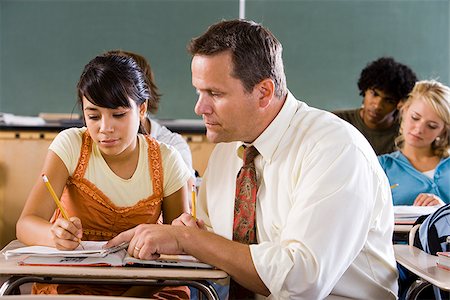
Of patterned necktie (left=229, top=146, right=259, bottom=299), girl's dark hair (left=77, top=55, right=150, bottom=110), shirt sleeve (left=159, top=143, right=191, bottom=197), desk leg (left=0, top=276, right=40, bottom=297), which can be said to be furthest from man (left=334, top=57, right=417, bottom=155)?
desk leg (left=0, top=276, right=40, bottom=297)

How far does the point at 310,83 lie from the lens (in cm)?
533

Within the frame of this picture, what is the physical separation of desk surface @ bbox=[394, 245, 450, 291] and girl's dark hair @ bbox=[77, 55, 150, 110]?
943 mm

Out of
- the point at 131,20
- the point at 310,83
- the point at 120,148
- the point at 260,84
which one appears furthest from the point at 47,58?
the point at 260,84

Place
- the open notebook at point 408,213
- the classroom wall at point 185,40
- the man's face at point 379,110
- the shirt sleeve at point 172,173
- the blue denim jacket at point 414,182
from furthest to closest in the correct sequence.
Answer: the classroom wall at point 185,40 < the man's face at point 379,110 < the blue denim jacket at point 414,182 < the open notebook at point 408,213 < the shirt sleeve at point 172,173

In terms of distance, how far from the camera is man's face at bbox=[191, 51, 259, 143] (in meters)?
1.98

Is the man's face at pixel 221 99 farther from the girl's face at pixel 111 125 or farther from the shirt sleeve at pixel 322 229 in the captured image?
the girl's face at pixel 111 125

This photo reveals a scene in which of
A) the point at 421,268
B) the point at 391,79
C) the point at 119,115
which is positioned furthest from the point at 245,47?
the point at 391,79

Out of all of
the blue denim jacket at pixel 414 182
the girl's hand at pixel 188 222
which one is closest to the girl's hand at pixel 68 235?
the girl's hand at pixel 188 222

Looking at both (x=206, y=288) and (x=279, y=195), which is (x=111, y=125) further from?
(x=206, y=288)

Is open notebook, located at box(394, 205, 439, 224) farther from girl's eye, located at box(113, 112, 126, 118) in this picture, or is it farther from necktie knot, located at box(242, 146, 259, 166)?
girl's eye, located at box(113, 112, 126, 118)

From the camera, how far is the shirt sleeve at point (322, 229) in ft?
5.78

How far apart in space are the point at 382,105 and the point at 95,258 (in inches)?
119

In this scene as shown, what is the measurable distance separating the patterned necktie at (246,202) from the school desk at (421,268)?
441 millimetres

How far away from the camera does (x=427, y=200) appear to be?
3391mm
